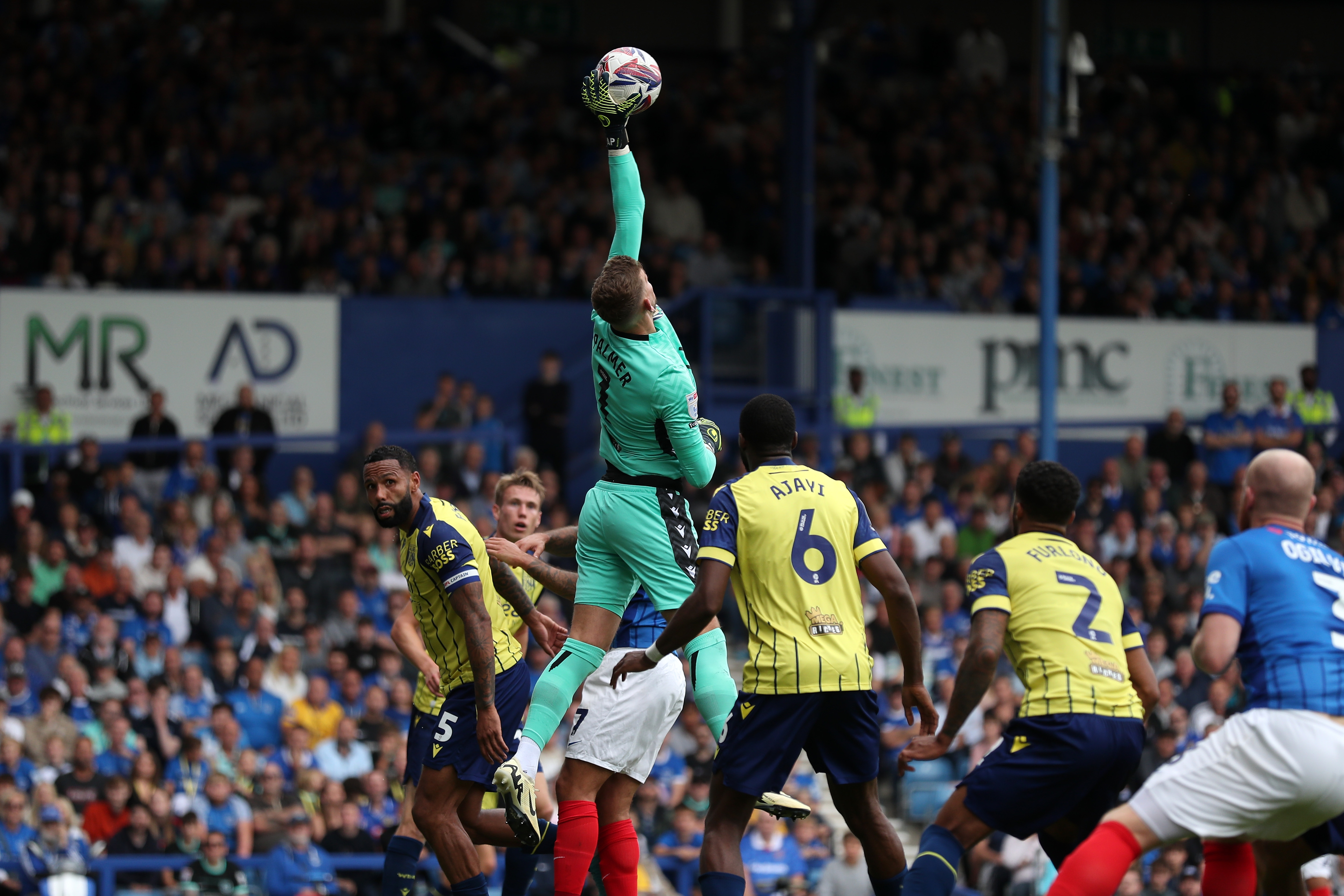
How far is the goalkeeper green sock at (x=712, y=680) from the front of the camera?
7668 millimetres

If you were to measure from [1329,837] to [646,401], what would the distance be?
328 cm

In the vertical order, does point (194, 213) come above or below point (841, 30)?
below

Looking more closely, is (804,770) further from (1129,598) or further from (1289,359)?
(1289,359)

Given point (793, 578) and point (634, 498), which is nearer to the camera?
point (793, 578)

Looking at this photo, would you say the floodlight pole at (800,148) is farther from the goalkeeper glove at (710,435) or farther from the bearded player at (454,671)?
the goalkeeper glove at (710,435)

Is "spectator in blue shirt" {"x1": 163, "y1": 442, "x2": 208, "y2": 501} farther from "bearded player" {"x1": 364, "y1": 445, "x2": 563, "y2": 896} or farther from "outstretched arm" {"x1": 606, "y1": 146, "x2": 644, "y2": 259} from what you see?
"outstretched arm" {"x1": 606, "y1": 146, "x2": 644, "y2": 259}

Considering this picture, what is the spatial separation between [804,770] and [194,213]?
9.86 metres

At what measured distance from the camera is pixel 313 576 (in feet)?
55.2

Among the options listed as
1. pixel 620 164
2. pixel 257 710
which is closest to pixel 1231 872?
pixel 620 164

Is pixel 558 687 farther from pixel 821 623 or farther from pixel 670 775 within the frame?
pixel 670 775

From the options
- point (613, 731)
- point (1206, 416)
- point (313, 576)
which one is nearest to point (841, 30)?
point (1206, 416)

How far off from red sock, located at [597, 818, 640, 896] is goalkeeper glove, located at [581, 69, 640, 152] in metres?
3.16

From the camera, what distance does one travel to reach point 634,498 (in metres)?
7.65

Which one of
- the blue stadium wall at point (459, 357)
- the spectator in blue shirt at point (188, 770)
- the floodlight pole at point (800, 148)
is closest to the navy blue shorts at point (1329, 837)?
the spectator in blue shirt at point (188, 770)
